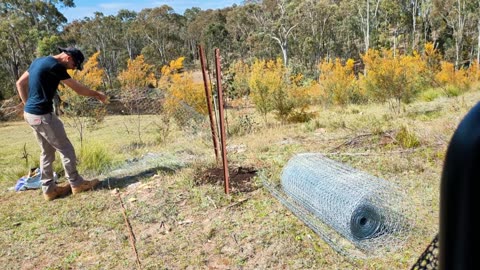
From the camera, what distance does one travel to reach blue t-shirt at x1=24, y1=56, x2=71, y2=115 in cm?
412

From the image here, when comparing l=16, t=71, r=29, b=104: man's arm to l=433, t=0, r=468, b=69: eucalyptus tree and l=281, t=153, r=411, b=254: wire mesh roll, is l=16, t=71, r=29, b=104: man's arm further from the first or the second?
l=433, t=0, r=468, b=69: eucalyptus tree

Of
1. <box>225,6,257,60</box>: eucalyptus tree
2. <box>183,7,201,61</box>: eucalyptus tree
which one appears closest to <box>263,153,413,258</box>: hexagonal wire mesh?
<box>225,6,257,60</box>: eucalyptus tree

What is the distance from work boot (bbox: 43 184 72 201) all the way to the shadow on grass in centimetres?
35

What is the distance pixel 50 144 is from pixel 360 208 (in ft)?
10.8

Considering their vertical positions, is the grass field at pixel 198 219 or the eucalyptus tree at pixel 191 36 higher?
the eucalyptus tree at pixel 191 36

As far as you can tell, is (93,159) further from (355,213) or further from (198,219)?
(355,213)

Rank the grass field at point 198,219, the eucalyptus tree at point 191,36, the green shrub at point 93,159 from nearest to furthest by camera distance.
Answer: the grass field at point 198,219, the green shrub at point 93,159, the eucalyptus tree at point 191,36

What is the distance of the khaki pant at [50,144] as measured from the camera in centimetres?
418

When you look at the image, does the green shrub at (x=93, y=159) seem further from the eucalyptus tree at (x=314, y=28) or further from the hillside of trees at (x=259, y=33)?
the eucalyptus tree at (x=314, y=28)

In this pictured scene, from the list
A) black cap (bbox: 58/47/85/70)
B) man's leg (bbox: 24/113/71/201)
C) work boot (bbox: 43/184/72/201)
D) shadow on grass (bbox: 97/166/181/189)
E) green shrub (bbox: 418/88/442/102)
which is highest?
black cap (bbox: 58/47/85/70)

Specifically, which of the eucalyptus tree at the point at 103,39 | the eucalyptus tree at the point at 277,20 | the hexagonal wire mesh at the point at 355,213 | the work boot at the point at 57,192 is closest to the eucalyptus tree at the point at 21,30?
the eucalyptus tree at the point at 103,39

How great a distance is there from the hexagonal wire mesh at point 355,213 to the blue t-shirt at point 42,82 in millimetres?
2782

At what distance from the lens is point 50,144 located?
14.2ft

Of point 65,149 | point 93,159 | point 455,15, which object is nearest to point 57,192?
point 65,149
